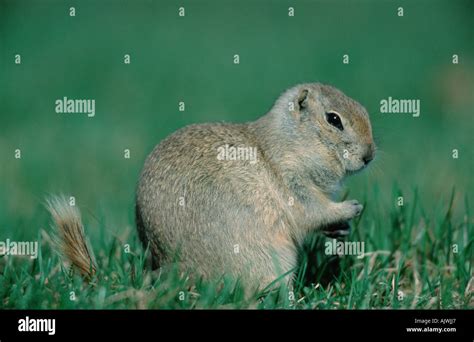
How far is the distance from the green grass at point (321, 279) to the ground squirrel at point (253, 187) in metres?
0.19

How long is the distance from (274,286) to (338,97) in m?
1.54

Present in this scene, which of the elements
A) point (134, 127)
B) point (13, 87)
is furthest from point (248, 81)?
point (13, 87)

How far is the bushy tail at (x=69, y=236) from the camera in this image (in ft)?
19.0

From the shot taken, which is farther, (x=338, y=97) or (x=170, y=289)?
(x=338, y=97)

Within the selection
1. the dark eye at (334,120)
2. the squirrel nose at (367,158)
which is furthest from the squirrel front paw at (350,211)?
the dark eye at (334,120)

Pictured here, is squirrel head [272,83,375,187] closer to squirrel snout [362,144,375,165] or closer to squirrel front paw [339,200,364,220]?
squirrel snout [362,144,375,165]

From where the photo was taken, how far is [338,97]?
241 inches

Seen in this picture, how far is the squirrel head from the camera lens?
601 centimetres

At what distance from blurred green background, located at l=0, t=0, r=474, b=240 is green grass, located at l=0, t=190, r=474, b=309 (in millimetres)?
1547

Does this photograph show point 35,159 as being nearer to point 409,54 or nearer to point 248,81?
point 248,81

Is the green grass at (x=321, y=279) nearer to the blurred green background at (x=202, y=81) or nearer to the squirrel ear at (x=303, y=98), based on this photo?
the squirrel ear at (x=303, y=98)

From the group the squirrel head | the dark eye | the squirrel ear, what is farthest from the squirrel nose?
the squirrel ear
